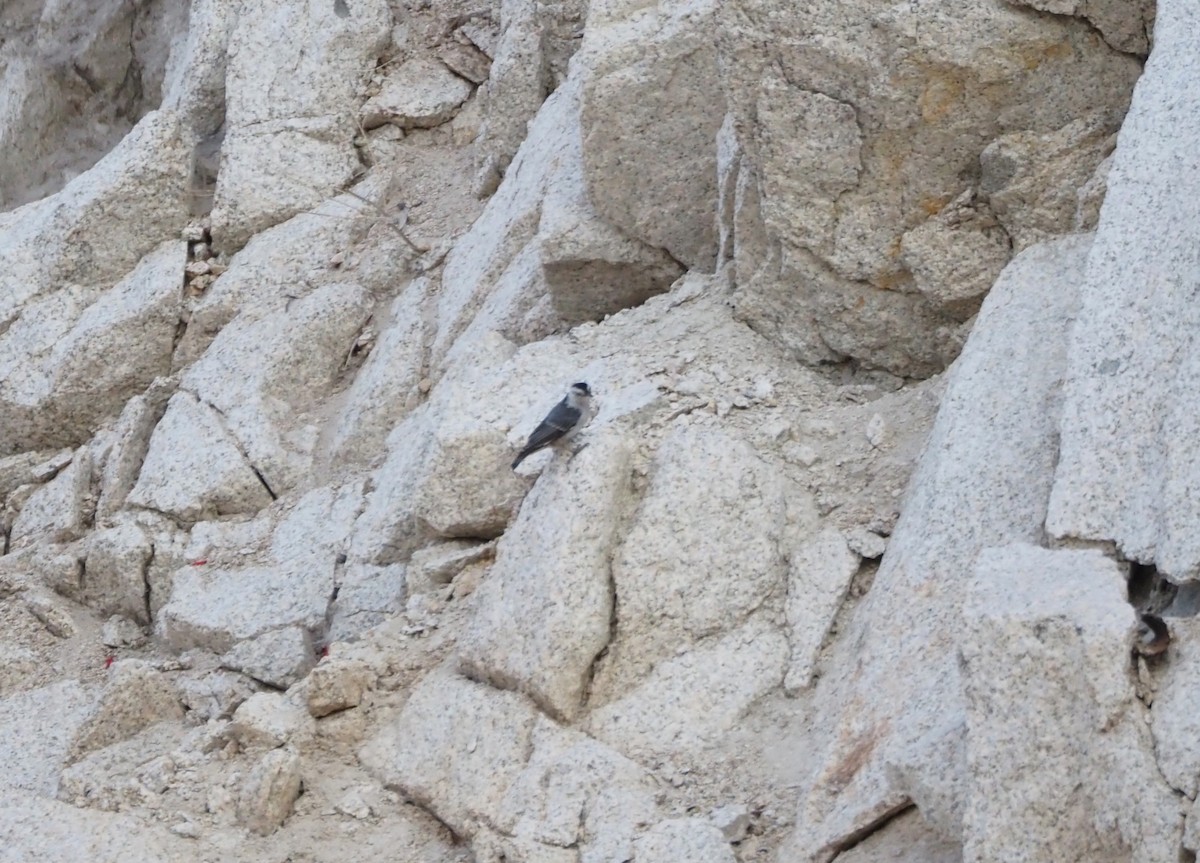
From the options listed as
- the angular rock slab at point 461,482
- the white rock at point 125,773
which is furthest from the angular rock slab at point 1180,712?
the white rock at point 125,773

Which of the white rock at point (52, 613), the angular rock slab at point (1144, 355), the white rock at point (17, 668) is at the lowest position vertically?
the white rock at point (17, 668)

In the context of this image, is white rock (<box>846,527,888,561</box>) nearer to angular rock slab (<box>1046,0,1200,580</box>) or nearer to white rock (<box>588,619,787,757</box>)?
white rock (<box>588,619,787,757</box>)

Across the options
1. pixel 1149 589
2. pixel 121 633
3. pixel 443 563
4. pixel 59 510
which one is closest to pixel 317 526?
pixel 121 633

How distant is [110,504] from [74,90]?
20.6 feet

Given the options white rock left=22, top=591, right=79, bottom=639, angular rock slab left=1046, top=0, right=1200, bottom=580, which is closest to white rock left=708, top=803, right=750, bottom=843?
angular rock slab left=1046, top=0, right=1200, bottom=580

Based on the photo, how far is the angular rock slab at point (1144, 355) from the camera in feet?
16.7

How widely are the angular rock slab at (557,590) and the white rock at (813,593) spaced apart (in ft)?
2.53

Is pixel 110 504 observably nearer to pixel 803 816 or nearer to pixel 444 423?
pixel 444 423

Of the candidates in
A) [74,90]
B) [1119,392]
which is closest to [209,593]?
[1119,392]

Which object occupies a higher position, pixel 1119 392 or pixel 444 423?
pixel 1119 392

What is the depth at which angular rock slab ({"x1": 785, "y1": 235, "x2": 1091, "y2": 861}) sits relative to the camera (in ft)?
17.2

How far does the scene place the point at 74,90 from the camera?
15.6m

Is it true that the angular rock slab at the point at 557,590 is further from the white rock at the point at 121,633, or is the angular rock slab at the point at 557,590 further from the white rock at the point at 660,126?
the white rock at the point at 121,633

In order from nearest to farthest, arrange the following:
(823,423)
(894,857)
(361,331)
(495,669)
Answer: (894,857) < (495,669) < (823,423) < (361,331)
